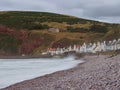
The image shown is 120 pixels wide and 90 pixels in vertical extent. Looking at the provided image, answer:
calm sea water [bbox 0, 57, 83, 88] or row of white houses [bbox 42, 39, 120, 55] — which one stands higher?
calm sea water [bbox 0, 57, 83, 88]

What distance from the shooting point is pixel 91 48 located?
14850 cm

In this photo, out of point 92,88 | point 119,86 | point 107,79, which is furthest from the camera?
point 107,79

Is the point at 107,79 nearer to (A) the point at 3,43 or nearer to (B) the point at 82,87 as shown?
(B) the point at 82,87

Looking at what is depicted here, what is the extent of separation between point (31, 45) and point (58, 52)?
2781cm

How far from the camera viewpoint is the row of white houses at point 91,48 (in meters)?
134

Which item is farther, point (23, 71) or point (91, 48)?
point (91, 48)

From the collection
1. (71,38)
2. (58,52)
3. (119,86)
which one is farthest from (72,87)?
(71,38)

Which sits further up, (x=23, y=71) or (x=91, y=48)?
(x=23, y=71)

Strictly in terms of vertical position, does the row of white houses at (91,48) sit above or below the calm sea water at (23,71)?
below

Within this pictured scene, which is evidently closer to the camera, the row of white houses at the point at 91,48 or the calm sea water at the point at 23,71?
the calm sea water at the point at 23,71

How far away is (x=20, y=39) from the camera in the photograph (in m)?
198

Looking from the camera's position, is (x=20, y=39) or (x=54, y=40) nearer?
(x=54, y=40)

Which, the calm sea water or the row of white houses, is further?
the row of white houses

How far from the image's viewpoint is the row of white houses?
5258 inches
